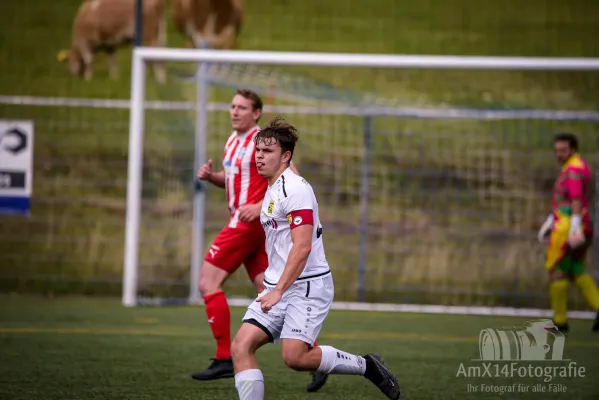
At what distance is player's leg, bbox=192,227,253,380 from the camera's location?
7.21 meters

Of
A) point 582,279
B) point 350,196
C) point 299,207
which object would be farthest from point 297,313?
point 350,196

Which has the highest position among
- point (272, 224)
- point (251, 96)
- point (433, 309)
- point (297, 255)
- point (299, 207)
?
point (251, 96)

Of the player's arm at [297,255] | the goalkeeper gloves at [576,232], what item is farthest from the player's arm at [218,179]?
the goalkeeper gloves at [576,232]

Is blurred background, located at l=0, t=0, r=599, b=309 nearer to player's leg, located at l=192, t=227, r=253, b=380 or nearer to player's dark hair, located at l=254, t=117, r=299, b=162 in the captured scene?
player's leg, located at l=192, t=227, r=253, b=380

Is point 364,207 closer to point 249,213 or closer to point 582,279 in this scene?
point 582,279

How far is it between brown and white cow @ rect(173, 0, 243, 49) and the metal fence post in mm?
8374

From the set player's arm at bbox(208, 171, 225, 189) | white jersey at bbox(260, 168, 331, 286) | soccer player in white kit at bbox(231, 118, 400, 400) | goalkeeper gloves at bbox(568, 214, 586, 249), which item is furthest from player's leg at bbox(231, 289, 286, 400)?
goalkeeper gloves at bbox(568, 214, 586, 249)

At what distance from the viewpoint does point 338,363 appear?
582cm

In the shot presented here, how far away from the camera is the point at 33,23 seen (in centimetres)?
2219

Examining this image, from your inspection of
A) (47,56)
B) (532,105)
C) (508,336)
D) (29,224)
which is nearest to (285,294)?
(508,336)

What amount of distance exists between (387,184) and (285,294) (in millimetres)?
6552

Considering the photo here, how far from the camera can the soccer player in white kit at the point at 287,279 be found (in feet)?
17.8

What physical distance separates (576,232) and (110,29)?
12781 mm

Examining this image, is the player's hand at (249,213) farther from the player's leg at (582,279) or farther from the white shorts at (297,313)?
the player's leg at (582,279)
